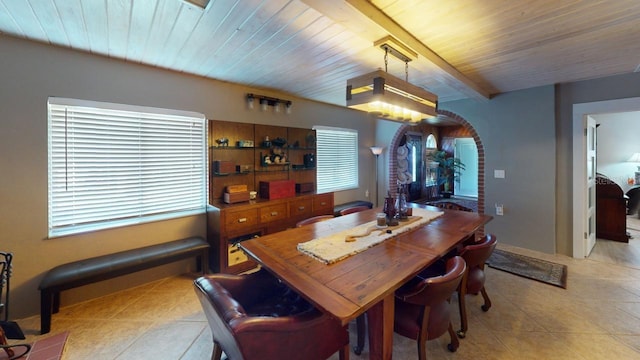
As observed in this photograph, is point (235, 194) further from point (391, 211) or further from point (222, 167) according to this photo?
point (391, 211)

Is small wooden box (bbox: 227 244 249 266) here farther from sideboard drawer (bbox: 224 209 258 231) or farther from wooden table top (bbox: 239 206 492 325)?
wooden table top (bbox: 239 206 492 325)

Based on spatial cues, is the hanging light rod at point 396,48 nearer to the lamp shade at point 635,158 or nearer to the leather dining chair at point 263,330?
the leather dining chair at point 263,330

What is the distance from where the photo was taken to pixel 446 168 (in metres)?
8.23

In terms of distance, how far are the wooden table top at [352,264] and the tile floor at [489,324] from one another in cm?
80

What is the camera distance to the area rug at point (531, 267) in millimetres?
2893

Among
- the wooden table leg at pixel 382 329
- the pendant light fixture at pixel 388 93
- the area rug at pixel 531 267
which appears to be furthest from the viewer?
the area rug at pixel 531 267

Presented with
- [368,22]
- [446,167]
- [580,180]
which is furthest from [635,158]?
[368,22]

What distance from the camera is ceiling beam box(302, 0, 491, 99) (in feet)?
4.98

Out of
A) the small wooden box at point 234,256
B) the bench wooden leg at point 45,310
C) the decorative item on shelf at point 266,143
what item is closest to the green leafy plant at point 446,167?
the decorative item on shelf at point 266,143

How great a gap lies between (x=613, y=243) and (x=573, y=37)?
3807mm

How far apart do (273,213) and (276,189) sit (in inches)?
14.0

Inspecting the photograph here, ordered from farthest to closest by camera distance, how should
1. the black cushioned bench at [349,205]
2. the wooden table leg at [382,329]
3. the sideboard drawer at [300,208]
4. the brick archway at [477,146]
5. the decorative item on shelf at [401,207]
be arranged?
the black cushioned bench at [349,205] → the brick archway at [477,146] → the sideboard drawer at [300,208] → the decorative item on shelf at [401,207] → the wooden table leg at [382,329]

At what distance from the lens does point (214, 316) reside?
1.21 meters

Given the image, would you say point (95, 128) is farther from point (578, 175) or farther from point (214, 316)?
point (578, 175)
